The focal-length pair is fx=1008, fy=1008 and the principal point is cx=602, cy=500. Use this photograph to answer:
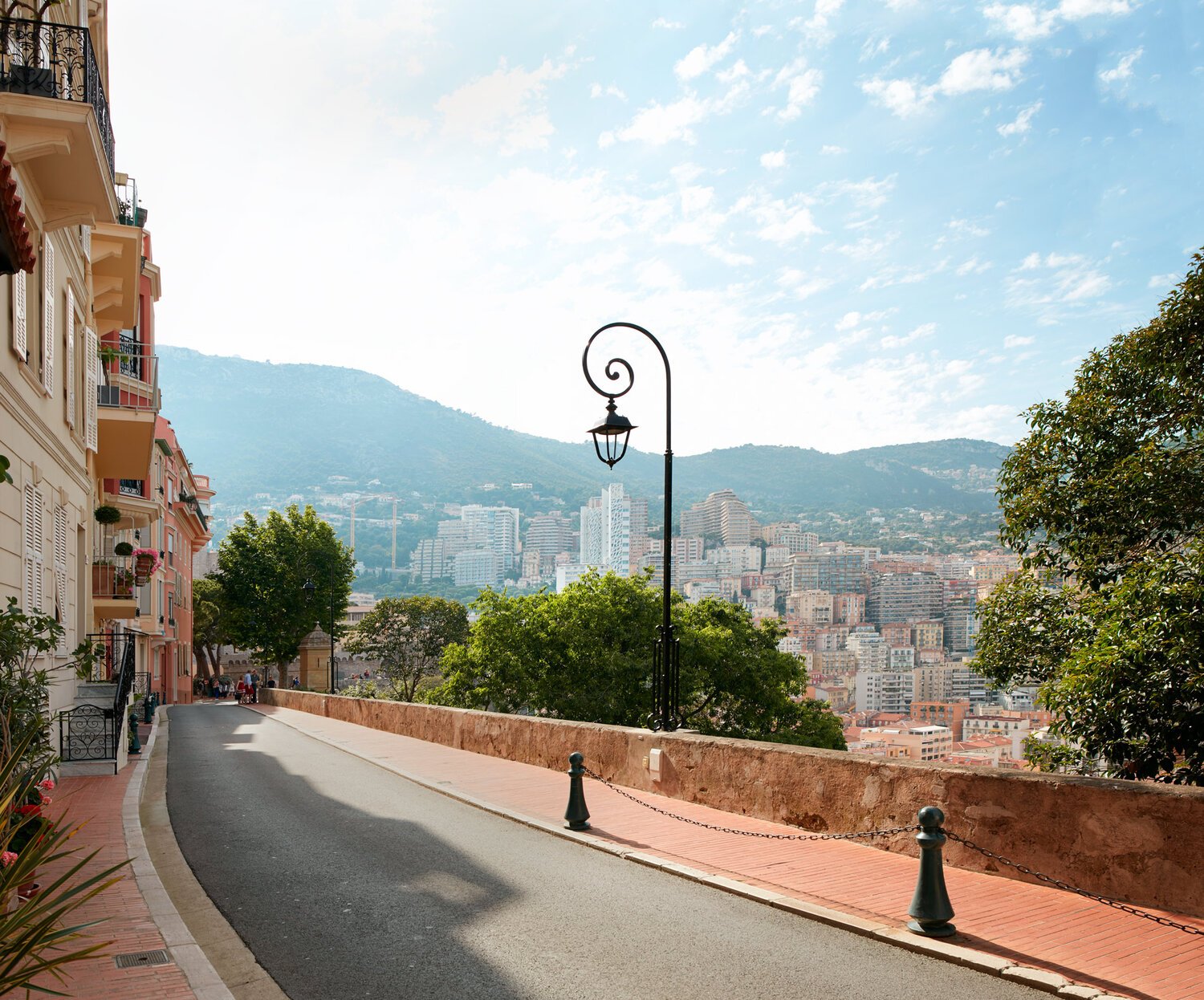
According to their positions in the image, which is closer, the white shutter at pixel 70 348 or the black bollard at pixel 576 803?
the black bollard at pixel 576 803

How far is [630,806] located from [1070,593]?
5402 mm

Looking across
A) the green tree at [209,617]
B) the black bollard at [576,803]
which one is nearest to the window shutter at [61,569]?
the black bollard at [576,803]

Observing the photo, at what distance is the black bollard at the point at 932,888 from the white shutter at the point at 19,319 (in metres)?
11.3

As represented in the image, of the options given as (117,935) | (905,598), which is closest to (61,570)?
(117,935)

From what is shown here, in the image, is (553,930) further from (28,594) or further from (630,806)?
(28,594)

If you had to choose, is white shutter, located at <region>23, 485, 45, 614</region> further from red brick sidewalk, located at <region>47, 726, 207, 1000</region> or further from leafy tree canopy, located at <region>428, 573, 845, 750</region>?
leafy tree canopy, located at <region>428, 573, 845, 750</region>

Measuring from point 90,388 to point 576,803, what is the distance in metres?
14.1

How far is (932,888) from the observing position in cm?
612

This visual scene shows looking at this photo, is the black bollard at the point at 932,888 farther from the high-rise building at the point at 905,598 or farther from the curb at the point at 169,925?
the high-rise building at the point at 905,598

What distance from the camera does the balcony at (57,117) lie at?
36.4ft

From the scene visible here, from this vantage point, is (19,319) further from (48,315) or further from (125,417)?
(125,417)

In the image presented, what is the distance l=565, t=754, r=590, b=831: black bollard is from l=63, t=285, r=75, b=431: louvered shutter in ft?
37.5

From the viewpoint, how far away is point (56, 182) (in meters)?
12.6

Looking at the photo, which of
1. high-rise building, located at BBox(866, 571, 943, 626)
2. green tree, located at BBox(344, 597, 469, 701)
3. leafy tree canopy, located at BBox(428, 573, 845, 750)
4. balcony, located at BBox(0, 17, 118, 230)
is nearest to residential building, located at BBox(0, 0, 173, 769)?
balcony, located at BBox(0, 17, 118, 230)
